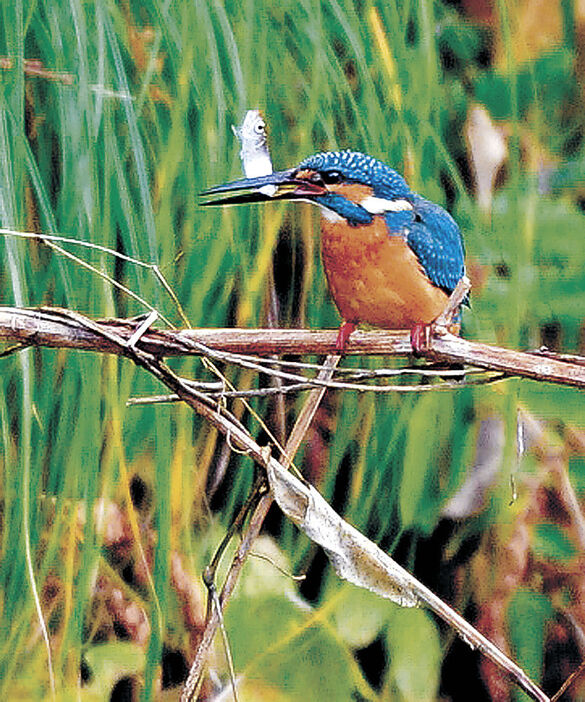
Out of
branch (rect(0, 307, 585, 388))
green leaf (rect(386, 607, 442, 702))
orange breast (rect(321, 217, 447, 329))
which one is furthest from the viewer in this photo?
green leaf (rect(386, 607, 442, 702))

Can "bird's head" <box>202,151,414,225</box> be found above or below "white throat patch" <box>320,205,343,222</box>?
above

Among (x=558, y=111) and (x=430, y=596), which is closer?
(x=430, y=596)

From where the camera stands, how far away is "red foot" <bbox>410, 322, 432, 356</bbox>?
0.55 metres

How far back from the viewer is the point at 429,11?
822 millimetres

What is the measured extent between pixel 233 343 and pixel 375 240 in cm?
13

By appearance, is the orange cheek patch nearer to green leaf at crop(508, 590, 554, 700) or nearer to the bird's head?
the bird's head

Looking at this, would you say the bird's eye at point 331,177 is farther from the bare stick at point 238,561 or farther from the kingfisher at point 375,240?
the bare stick at point 238,561

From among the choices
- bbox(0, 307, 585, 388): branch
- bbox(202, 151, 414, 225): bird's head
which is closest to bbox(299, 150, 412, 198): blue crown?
bbox(202, 151, 414, 225): bird's head

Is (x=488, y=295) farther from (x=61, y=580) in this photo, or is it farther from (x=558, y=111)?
(x=61, y=580)

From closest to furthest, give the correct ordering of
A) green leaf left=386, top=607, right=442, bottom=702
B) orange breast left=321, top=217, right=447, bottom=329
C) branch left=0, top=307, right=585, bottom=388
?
branch left=0, top=307, right=585, bottom=388 < orange breast left=321, top=217, right=447, bottom=329 < green leaf left=386, top=607, right=442, bottom=702

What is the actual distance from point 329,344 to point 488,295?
0.33m

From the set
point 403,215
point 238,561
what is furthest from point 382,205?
point 238,561

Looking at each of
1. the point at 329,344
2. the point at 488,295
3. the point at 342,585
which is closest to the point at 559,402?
the point at 488,295

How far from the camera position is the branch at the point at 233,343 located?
1.70ft
